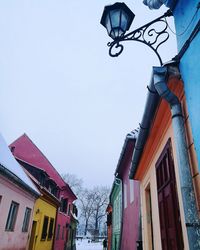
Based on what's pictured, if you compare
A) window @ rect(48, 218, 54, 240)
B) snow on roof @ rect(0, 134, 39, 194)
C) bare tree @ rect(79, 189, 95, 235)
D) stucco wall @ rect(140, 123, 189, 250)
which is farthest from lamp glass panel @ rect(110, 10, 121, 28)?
bare tree @ rect(79, 189, 95, 235)

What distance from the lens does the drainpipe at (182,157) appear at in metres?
1.81

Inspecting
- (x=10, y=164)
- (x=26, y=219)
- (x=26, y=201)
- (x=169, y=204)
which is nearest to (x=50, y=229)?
(x=26, y=219)

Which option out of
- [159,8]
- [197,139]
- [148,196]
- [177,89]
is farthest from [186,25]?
[148,196]

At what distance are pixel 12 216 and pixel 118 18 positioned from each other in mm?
9825

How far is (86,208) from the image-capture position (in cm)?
6969

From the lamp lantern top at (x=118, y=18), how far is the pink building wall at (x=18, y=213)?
7.08 metres

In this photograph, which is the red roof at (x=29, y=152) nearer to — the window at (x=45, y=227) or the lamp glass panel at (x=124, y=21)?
the window at (x=45, y=227)

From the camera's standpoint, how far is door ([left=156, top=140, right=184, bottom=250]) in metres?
2.80

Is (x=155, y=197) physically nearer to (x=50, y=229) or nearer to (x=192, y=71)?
(x=192, y=71)

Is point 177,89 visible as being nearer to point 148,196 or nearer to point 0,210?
point 148,196

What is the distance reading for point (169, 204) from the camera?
3.14 metres

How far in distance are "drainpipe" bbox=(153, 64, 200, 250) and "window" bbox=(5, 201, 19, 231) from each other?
9382 millimetres

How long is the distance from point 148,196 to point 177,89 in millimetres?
3849

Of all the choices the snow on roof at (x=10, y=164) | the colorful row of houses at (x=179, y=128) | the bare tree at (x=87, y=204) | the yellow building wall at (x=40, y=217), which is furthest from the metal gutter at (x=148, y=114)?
the bare tree at (x=87, y=204)
